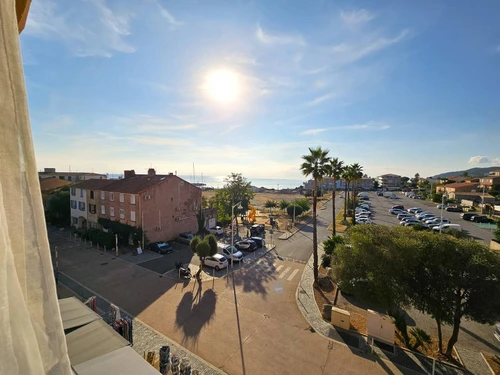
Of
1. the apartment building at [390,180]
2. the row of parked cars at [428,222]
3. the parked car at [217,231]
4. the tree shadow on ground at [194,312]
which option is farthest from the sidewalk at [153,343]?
the apartment building at [390,180]

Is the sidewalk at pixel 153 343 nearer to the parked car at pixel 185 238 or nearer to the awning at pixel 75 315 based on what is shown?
the awning at pixel 75 315

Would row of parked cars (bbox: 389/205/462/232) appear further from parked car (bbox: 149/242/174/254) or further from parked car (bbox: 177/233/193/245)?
parked car (bbox: 149/242/174/254)

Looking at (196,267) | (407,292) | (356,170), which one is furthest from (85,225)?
(356,170)

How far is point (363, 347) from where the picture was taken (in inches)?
508

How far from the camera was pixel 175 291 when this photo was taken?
18672 millimetres

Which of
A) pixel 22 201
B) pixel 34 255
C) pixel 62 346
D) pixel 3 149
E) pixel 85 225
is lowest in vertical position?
pixel 85 225

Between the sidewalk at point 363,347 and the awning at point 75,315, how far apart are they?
11.4 m

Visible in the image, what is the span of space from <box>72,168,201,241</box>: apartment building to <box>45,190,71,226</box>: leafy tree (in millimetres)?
4454

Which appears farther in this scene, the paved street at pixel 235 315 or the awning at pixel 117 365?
the paved street at pixel 235 315

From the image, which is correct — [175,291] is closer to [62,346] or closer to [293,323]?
[293,323]

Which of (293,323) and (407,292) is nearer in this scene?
(407,292)

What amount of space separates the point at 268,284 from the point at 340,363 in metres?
8.90

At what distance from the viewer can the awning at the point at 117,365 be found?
24.6 ft

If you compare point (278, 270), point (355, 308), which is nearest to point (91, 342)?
point (355, 308)
